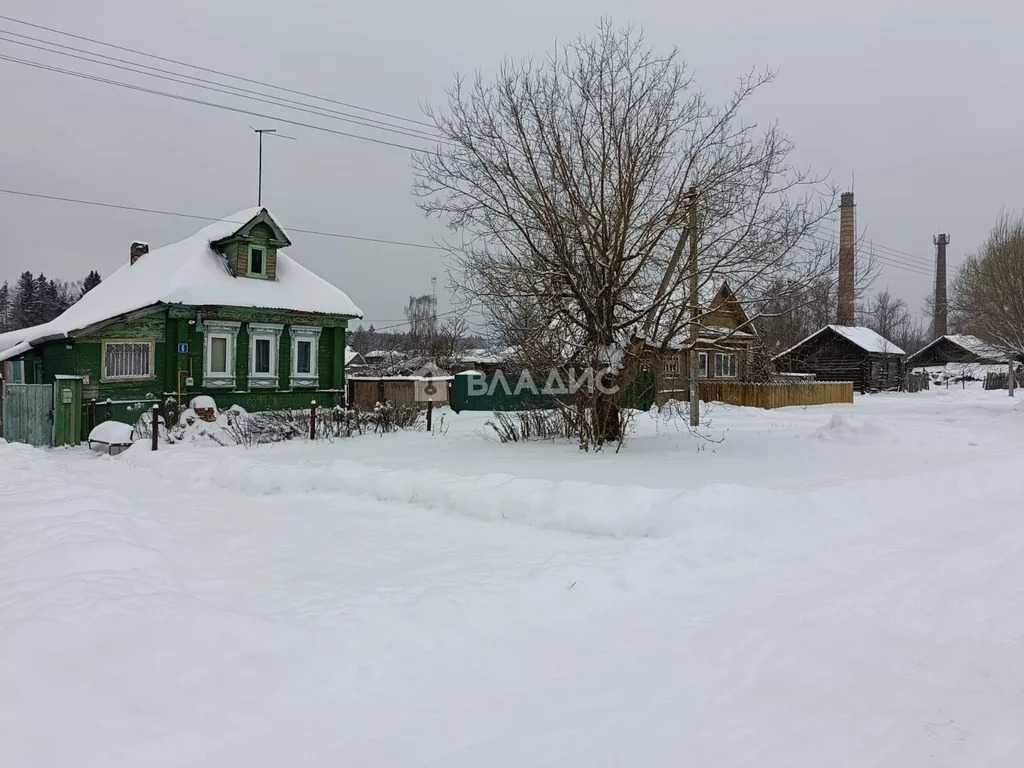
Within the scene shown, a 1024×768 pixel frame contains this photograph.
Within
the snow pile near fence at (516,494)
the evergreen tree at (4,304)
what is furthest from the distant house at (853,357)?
the evergreen tree at (4,304)

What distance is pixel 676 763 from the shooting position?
10.5 feet

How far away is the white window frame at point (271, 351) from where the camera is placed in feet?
72.7

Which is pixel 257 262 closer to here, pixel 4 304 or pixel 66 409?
pixel 66 409

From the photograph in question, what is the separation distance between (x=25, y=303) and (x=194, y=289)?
6941 centimetres

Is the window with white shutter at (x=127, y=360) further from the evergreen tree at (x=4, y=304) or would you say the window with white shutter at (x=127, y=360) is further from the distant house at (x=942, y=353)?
Answer: the evergreen tree at (x=4, y=304)

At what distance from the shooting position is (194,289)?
67.0 ft

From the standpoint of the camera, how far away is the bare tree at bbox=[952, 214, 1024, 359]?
27625 mm

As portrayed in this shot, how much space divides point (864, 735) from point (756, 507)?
13.8ft

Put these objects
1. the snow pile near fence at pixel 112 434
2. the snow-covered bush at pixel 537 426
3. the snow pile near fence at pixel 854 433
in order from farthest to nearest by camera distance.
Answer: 1. the snow-covered bush at pixel 537 426
2. the snow pile near fence at pixel 112 434
3. the snow pile near fence at pixel 854 433

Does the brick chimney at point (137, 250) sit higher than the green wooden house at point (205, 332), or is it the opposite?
the brick chimney at point (137, 250)

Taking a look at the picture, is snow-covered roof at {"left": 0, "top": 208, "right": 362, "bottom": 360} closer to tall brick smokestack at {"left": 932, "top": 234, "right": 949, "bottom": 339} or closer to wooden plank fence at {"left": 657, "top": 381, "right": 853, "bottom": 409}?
wooden plank fence at {"left": 657, "top": 381, "right": 853, "bottom": 409}

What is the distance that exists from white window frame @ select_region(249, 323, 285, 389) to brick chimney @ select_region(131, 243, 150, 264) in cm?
697

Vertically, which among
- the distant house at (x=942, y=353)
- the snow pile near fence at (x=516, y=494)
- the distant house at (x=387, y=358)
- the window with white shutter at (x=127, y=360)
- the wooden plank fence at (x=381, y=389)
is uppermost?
the distant house at (x=942, y=353)

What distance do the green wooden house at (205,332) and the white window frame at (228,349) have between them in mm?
30
